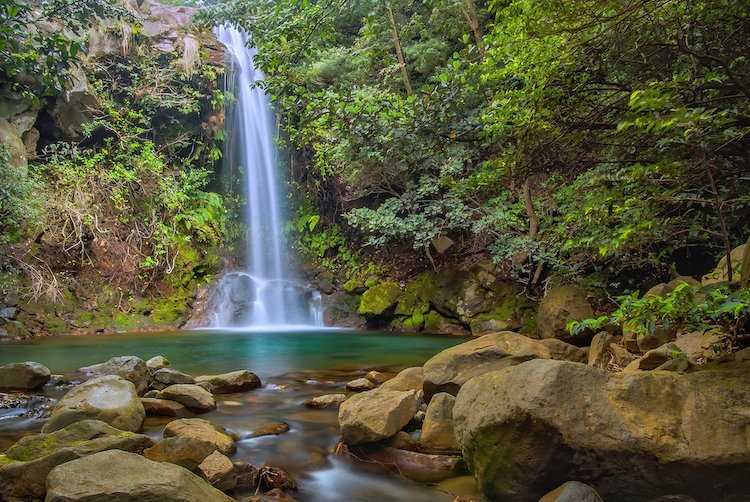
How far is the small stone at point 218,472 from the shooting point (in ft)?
10.8

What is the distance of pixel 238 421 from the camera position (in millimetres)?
A: 4871

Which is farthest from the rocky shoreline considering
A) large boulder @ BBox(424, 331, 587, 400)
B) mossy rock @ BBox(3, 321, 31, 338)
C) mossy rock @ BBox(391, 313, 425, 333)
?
mossy rock @ BBox(3, 321, 31, 338)

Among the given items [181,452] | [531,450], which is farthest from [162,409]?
[531,450]

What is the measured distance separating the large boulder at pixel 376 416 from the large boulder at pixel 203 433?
91cm

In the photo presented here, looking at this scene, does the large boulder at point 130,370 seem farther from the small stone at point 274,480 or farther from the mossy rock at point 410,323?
the mossy rock at point 410,323

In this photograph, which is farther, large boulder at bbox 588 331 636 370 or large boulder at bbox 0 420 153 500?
large boulder at bbox 588 331 636 370

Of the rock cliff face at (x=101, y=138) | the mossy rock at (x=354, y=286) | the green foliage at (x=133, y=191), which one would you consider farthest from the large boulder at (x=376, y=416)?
the mossy rock at (x=354, y=286)

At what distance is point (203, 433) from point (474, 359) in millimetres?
2472

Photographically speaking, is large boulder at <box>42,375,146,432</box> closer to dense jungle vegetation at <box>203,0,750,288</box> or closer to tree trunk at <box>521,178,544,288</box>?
dense jungle vegetation at <box>203,0,750,288</box>

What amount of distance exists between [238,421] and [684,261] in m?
7.67

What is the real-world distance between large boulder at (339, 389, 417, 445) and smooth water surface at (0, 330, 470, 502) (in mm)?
229

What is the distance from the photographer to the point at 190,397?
16.8ft

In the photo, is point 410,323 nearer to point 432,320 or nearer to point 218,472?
point 432,320

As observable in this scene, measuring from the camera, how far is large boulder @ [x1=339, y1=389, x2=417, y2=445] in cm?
389
